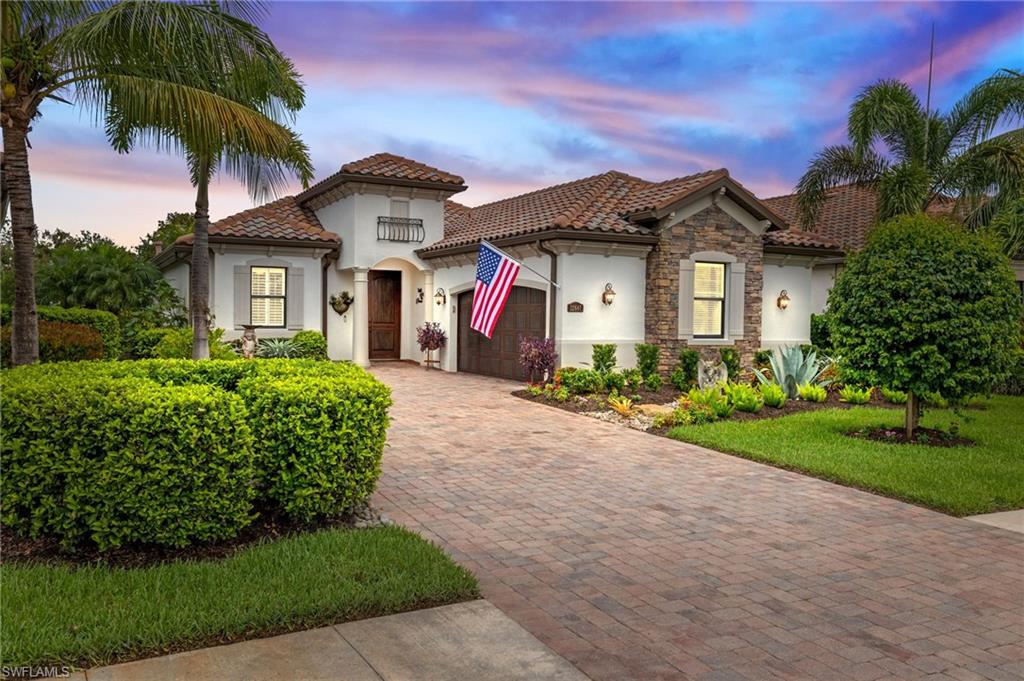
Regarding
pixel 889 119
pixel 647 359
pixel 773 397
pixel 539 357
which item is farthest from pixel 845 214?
pixel 539 357

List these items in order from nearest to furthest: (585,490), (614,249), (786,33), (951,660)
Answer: (951,660), (585,490), (786,33), (614,249)

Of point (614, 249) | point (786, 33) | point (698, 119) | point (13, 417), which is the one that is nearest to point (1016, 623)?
point (13, 417)

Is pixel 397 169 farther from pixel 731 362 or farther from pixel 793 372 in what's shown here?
pixel 793 372

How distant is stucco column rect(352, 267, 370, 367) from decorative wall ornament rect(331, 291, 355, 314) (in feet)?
0.55

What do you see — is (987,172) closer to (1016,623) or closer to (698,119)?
(698,119)

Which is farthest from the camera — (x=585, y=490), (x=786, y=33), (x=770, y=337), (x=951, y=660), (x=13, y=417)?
(x=770, y=337)

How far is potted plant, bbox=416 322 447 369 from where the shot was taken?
20844mm

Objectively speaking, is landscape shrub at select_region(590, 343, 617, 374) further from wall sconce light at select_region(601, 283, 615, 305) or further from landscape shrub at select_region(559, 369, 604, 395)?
wall sconce light at select_region(601, 283, 615, 305)

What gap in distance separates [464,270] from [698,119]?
23.4ft

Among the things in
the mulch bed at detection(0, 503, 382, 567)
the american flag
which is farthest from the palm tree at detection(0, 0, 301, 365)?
the american flag

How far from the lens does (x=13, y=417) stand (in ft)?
16.1

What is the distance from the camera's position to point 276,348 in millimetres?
18094

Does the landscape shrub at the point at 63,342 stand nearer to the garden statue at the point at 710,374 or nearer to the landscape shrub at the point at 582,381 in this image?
the landscape shrub at the point at 582,381

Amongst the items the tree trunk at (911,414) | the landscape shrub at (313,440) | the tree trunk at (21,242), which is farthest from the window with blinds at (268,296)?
the tree trunk at (911,414)
